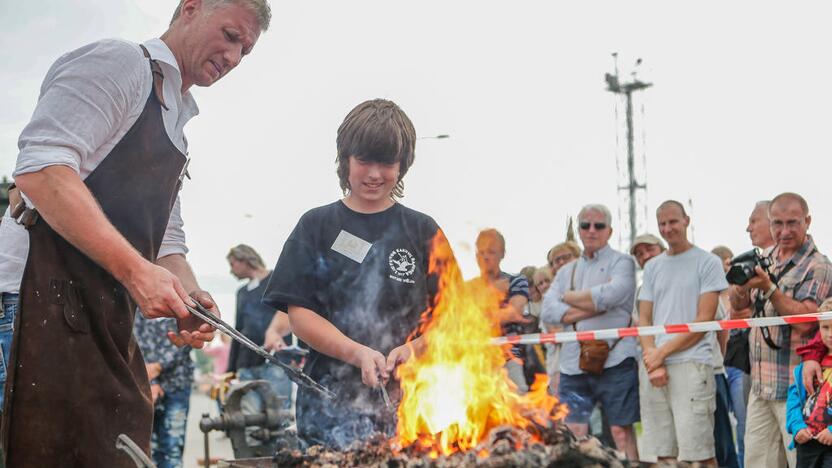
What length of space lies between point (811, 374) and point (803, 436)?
0.39m

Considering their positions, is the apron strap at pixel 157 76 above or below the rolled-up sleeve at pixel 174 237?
above

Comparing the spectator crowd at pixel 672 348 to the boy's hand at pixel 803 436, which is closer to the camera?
the boy's hand at pixel 803 436

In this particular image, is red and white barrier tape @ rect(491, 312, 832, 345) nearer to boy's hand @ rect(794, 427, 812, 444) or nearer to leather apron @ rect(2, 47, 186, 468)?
boy's hand @ rect(794, 427, 812, 444)

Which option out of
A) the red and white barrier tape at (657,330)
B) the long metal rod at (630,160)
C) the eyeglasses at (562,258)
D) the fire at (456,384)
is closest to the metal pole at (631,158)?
the long metal rod at (630,160)

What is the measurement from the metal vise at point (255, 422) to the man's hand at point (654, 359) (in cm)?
286

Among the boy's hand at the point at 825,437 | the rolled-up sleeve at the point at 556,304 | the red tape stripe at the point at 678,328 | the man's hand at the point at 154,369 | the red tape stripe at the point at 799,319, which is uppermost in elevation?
the rolled-up sleeve at the point at 556,304

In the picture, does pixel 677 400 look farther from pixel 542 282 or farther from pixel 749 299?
pixel 542 282

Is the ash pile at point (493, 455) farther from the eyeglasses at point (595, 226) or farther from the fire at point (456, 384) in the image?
the eyeglasses at point (595, 226)

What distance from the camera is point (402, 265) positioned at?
3.57m

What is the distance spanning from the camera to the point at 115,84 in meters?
2.58

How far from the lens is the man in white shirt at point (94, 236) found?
2.41m

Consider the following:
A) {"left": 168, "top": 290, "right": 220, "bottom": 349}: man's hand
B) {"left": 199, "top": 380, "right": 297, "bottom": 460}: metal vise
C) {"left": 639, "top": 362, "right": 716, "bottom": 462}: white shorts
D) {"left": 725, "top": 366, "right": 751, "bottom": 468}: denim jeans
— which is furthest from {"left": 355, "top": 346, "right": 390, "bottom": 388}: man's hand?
{"left": 725, "top": 366, "right": 751, "bottom": 468}: denim jeans

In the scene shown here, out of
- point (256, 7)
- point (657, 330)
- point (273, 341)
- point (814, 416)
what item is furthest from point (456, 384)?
point (273, 341)

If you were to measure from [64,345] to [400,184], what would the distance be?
6.07 feet
